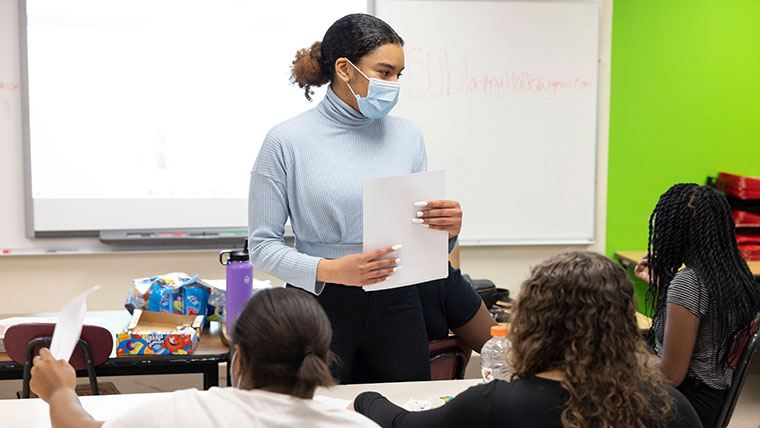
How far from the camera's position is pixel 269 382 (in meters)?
1.01

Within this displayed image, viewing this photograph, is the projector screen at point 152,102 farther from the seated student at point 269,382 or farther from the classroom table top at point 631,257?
the seated student at point 269,382

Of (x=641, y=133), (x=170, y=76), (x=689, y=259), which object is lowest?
(x=689, y=259)

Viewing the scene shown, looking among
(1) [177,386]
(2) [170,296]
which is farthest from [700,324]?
(1) [177,386]

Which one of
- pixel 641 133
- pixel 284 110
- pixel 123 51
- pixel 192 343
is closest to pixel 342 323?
pixel 192 343

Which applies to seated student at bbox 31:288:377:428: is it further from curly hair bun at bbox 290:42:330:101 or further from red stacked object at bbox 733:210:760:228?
red stacked object at bbox 733:210:760:228

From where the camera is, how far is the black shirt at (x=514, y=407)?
1.08 metres

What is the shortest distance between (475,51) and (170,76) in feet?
4.95

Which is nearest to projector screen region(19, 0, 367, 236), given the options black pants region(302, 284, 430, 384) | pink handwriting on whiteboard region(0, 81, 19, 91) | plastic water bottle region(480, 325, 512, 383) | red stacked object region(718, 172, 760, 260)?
pink handwriting on whiteboard region(0, 81, 19, 91)

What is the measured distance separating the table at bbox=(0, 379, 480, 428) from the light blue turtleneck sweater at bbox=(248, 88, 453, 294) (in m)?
0.26

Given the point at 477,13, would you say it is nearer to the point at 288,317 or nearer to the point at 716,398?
the point at 716,398

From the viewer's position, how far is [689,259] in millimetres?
1873

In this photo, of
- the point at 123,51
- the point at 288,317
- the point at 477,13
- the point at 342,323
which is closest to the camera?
the point at 288,317

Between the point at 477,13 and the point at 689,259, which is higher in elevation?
the point at 477,13

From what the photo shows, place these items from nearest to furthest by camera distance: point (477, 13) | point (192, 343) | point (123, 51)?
point (192, 343) → point (123, 51) → point (477, 13)
